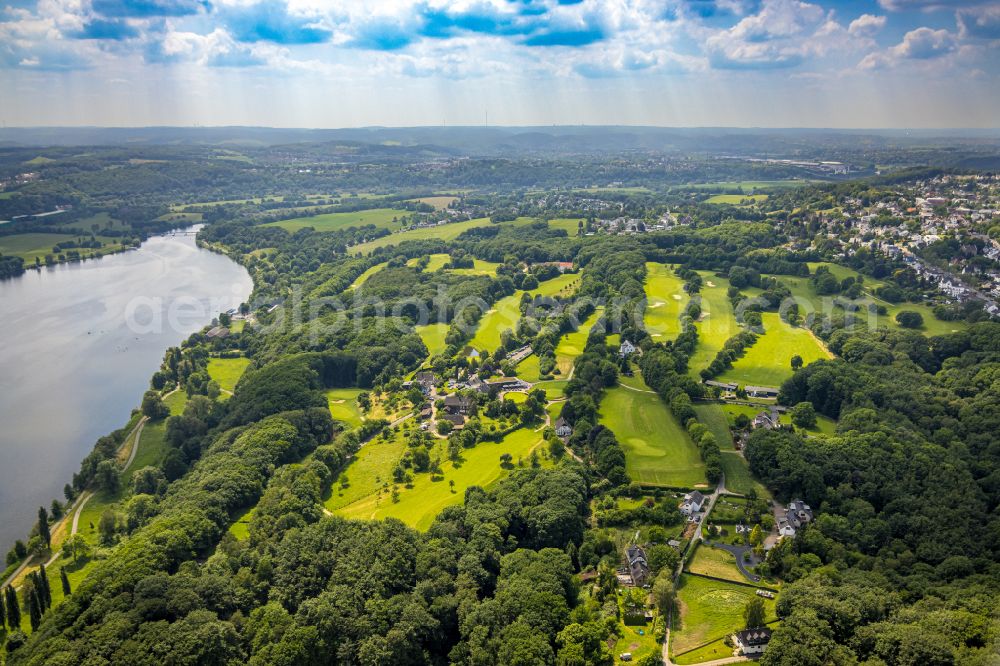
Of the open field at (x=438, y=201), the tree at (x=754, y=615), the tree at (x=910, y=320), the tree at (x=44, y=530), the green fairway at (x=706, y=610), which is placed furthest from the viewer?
the open field at (x=438, y=201)

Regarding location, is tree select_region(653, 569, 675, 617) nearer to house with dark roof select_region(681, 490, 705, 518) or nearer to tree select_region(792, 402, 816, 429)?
house with dark roof select_region(681, 490, 705, 518)

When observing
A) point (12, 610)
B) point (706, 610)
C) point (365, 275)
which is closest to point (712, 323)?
point (706, 610)

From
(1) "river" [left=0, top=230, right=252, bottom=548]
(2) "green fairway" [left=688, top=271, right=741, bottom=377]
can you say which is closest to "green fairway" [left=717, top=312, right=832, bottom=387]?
(2) "green fairway" [left=688, top=271, right=741, bottom=377]

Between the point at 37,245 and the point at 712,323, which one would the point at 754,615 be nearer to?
the point at 712,323

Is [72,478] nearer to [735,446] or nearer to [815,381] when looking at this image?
[735,446]

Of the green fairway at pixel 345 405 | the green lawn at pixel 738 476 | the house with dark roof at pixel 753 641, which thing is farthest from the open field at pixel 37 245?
the house with dark roof at pixel 753 641

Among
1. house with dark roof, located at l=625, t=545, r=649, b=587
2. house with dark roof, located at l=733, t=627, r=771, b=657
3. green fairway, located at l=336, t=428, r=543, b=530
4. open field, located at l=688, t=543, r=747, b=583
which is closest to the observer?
house with dark roof, located at l=733, t=627, r=771, b=657

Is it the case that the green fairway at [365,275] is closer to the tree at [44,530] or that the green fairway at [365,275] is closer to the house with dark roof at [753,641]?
the tree at [44,530]
